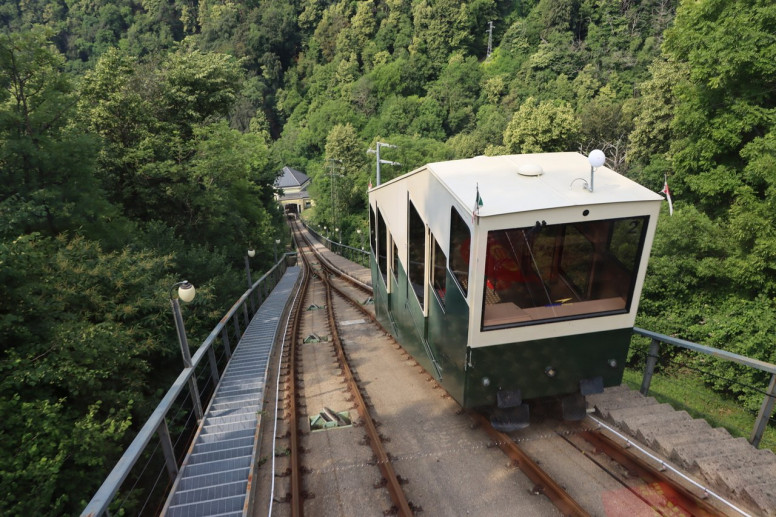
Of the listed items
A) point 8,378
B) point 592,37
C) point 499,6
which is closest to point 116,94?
point 8,378

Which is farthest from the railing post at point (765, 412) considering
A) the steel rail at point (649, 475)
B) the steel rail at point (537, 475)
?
the steel rail at point (537, 475)

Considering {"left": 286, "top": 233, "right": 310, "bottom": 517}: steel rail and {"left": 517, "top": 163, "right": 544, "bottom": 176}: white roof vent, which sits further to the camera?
{"left": 517, "top": 163, "right": 544, "bottom": 176}: white roof vent

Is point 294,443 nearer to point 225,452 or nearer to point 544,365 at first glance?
point 225,452

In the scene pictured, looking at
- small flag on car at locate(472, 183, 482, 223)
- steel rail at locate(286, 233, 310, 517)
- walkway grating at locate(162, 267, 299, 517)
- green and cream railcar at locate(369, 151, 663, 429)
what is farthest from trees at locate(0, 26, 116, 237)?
small flag on car at locate(472, 183, 482, 223)

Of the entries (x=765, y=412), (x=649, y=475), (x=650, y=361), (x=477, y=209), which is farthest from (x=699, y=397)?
(x=477, y=209)

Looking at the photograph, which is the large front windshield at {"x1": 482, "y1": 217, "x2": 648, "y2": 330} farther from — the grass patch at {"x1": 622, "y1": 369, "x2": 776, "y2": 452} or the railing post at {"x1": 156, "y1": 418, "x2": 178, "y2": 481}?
the grass patch at {"x1": 622, "y1": 369, "x2": 776, "y2": 452}

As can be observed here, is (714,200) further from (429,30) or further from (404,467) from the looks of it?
(429,30)

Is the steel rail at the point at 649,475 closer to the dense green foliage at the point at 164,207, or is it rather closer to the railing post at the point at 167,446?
the railing post at the point at 167,446
